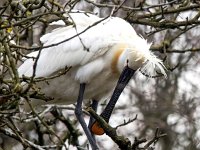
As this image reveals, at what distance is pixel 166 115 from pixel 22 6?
702 cm

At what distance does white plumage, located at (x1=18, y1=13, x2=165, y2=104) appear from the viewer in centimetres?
697

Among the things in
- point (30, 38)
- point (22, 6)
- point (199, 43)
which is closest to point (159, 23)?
point (22, 6)

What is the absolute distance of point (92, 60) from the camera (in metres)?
7.10

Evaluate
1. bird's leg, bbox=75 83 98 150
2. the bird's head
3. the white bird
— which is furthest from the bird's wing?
bird's leg, bbox=75 83 98 150

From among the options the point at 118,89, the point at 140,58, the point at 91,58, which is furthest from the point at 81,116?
the point at 140,58

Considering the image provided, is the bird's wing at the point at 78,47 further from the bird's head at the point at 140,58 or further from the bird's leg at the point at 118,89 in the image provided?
the bird's leg at the point at 118,89

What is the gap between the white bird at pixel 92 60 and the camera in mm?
6984

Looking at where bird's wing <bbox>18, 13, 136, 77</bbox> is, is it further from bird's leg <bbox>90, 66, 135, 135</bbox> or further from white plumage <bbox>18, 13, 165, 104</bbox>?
bird's leg <bbox>90, 66, 135, 135</bbox>

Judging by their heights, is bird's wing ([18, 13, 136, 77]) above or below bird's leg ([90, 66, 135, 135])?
above

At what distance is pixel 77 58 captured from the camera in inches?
277

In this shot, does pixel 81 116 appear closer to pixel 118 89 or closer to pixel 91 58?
pixel 118 89

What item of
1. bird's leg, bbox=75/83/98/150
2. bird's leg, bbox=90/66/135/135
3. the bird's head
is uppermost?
the bird's head

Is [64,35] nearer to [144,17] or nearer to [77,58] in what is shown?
[77,58]

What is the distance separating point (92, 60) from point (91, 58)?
0.04 m
